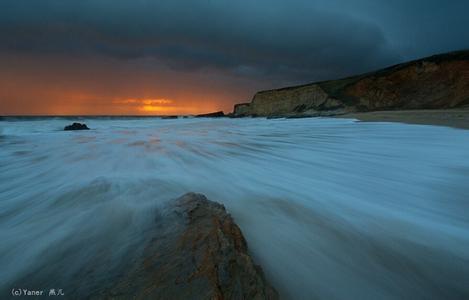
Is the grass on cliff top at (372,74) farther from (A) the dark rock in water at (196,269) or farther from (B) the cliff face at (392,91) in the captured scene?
(A) the dark rock in water at (196,269)

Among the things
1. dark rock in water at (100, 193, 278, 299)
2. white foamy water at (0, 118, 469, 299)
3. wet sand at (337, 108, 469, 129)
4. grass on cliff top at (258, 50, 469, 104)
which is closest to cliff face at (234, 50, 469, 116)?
grass on cliff top at (258, 50, 469, 104)

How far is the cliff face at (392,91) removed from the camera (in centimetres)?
2809

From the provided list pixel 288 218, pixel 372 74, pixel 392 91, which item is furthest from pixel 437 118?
pixel 372 74

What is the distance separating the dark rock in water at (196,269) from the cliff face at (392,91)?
107 feet

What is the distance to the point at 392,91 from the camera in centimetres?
3400

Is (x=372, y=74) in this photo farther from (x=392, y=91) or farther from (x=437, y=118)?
(x=437, y=118)

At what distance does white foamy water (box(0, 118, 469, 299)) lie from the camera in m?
1.54

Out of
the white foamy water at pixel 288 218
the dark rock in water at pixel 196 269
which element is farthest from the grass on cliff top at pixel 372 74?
the dark rock in water at pixel 196 269

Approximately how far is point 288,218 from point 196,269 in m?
1.26

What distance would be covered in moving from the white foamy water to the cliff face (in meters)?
30.2

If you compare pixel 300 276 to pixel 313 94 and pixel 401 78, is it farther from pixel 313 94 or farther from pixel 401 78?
pixel 313 94

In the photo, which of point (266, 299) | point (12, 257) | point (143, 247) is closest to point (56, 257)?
point (12, 257)

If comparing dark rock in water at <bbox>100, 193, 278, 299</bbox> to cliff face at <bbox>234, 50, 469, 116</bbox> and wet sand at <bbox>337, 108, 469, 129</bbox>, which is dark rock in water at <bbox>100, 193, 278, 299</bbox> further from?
cliff face at <bbox>234, 50, 469, 116</bbox>

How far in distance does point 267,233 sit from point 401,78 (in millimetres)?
38868
